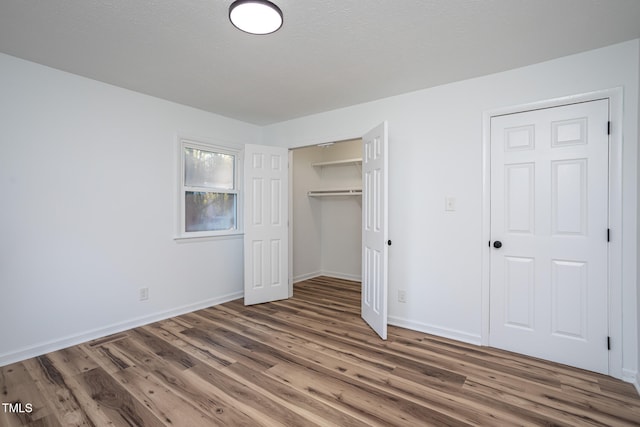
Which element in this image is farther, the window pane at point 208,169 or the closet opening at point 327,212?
the closet opening at point 327,212

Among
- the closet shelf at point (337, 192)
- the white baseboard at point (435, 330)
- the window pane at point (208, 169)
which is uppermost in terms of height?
the window pane at point (208, 169)

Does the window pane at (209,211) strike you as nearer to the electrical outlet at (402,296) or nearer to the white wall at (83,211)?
the white wall at (83,211)

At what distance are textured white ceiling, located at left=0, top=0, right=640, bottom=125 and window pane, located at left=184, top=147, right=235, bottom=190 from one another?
0.92 meters

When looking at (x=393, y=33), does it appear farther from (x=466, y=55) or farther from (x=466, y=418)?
(x=466, y=418)

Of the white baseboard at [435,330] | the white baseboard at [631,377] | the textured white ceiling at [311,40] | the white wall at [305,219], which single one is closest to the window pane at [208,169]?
the textured white ceiling at [311,40]

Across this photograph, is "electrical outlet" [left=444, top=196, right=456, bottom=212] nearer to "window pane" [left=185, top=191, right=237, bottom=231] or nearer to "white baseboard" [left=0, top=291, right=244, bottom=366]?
"window pane" [left=185, top=191, right=237, bottom=231]

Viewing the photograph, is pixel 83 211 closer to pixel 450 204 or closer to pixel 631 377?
pixel 450 204

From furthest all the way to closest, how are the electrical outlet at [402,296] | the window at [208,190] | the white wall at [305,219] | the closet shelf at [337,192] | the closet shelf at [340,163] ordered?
the white wall at [305,219] < the closet shelf at [337,192] < the closet shelf at [340,163] < the window at [208,190] < the electrical outlet at [402,296]

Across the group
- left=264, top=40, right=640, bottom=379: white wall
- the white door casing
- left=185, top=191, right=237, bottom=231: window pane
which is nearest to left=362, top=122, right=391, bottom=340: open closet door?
the white door casing

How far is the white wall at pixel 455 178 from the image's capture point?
7.24 ft

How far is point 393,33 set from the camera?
6.92 ft

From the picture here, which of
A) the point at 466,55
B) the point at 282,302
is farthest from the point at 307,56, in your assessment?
the point at 282,302

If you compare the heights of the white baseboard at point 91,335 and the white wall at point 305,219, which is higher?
the white wall at point 305,219

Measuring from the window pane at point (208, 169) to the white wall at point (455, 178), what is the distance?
6.14ft
